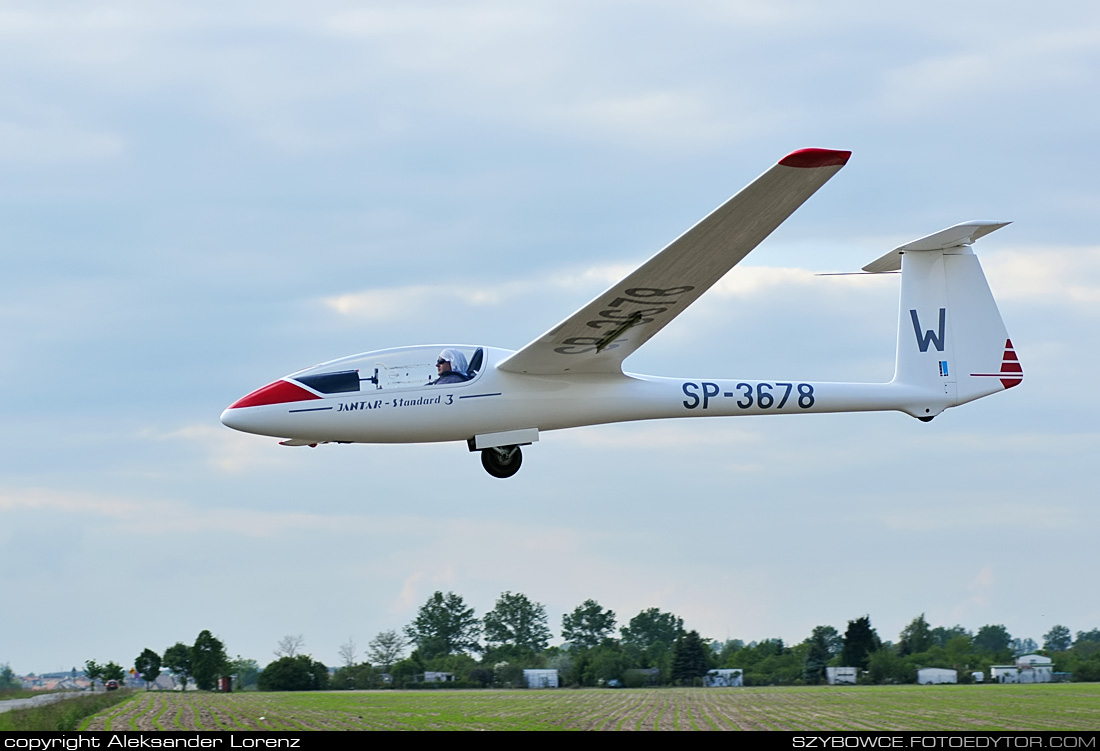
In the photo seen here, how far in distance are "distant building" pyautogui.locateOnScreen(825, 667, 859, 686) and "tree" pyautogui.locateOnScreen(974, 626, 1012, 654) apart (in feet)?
28.3

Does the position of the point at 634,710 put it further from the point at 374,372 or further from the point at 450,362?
the point at 374,372

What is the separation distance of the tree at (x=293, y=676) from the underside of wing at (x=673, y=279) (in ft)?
78.1

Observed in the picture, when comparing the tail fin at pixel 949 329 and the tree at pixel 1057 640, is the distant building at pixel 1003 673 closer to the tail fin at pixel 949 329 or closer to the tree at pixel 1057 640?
the tree at pixel 1057 640

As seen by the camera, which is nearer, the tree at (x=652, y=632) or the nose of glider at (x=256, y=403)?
the nose of glider at (x=256, y=403)

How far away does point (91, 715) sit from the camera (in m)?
29.3

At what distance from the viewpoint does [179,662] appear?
41906 mm

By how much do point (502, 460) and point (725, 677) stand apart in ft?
84.2

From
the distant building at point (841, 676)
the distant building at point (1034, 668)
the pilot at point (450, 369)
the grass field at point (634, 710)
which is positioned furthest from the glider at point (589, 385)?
the distant building at point (1034, 668)

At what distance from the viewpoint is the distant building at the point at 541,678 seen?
117 ft

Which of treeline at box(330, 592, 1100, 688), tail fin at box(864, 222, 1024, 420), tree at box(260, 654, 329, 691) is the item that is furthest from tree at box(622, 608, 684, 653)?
tail fin at box(864, 222, 1024, 420)

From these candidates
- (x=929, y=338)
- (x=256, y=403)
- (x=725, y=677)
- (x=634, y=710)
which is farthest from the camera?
(x=725, y=677)

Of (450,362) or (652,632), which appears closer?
(450,362)

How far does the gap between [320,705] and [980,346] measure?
66.4 ft

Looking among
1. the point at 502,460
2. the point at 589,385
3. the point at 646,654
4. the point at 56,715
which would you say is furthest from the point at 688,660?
the point at 589,385
